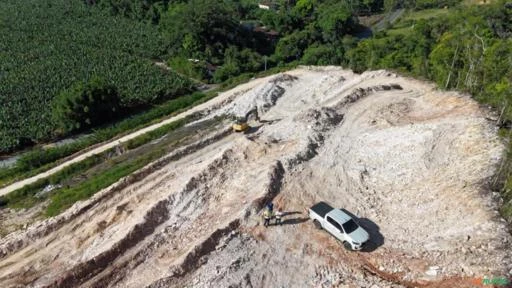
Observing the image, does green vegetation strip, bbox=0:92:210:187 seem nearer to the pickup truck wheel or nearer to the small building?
the pickup truck wheel

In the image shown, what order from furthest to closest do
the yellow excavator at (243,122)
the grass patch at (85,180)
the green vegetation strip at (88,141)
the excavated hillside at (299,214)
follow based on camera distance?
the yellow excavator at (243,122) → the green vegetation strip at (88,141) → the grass patch at (85,180) → the excavated hillside at (299,214)

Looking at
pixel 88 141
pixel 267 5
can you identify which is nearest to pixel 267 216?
pixel 88 141

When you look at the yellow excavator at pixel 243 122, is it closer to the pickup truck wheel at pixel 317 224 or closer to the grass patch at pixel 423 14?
the pickup truck wheel at pixel 317 224

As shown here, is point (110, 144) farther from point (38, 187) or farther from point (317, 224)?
point (317, 224)

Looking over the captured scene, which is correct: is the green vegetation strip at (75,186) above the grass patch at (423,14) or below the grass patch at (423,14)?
below

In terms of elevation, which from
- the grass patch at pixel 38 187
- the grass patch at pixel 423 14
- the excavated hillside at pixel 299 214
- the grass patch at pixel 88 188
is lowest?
the grass patch at pixel 38 187

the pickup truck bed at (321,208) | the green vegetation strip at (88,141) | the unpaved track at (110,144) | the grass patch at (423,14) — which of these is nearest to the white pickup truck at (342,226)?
the pickup truck bed at (321,208)

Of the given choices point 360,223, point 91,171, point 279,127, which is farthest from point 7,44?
point 360,223
